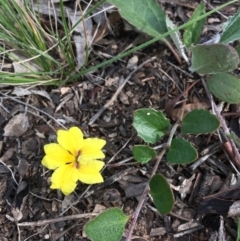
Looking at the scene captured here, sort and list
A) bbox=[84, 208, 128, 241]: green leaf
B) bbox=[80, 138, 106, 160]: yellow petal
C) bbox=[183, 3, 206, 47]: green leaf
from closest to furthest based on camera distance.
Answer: bbox=[84, 208, 128, 241]: green leaf < bbox=[80, 138, 106, 160]: yellow petal < bbox=[183, 3, 206, 47]: green leaf

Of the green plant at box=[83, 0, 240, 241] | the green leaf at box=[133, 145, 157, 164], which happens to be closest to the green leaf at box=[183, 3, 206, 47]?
the green plant at box=[83, 0, 240, 241]

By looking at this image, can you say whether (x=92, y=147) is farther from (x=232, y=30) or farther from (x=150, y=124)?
(x=232, y=30)

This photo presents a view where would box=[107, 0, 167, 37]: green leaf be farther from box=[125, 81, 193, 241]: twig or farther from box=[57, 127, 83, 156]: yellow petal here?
box=[57, 127, 83, 156]: yellow petal

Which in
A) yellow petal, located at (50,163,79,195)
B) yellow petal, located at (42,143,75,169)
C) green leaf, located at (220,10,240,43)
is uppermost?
green leaf, located at (220,10,240,43)

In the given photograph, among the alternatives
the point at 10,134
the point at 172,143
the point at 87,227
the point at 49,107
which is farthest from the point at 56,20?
the point at 87,227

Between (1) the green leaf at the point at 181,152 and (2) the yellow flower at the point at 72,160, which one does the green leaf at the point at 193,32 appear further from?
(2) the yellow flower at the point at 72,160

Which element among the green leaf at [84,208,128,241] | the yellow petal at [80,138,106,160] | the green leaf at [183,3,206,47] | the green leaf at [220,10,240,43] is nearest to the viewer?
the green leaf at [84,208,128,241]

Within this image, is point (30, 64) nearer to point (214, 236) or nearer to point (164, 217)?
point (164, 217)
